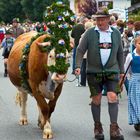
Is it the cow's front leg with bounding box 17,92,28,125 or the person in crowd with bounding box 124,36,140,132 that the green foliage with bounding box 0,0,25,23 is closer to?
the cow's front leg with bounding box 17,92,28,125

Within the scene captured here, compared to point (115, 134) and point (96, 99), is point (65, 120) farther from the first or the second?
point (115, 134)

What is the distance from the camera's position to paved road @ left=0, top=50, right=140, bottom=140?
8.87m

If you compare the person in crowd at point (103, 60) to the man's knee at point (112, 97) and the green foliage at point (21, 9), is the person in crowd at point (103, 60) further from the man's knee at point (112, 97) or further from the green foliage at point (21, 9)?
the green foliage at point (21, 9)

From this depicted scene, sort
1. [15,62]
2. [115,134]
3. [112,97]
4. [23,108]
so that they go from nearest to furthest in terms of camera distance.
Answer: [115,134] < [112,97] < [15,62] < [23,108]

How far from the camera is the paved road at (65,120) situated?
8867mm

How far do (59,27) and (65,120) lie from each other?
95.5 inches

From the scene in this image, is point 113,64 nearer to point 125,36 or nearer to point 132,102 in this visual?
point 132,102

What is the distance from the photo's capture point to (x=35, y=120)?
10.3 meters

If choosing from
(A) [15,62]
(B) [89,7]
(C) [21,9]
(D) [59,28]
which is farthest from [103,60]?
(C) [21,9]

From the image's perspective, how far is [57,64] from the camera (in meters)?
8.24

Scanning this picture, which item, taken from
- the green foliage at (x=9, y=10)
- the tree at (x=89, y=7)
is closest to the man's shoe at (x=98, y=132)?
the tree at (x=89, y=7)

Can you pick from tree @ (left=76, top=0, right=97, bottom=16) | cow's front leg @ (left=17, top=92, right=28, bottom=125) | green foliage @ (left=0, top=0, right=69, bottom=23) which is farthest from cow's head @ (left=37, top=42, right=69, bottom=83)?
green foliage @ (left=0, top=0, right=69, bottom=23)

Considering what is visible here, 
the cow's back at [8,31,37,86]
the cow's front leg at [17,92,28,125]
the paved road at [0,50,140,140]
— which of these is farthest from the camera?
the cow's front leg at [17,92,28,125]

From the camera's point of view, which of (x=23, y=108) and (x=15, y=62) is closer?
(x=15, y=62)
